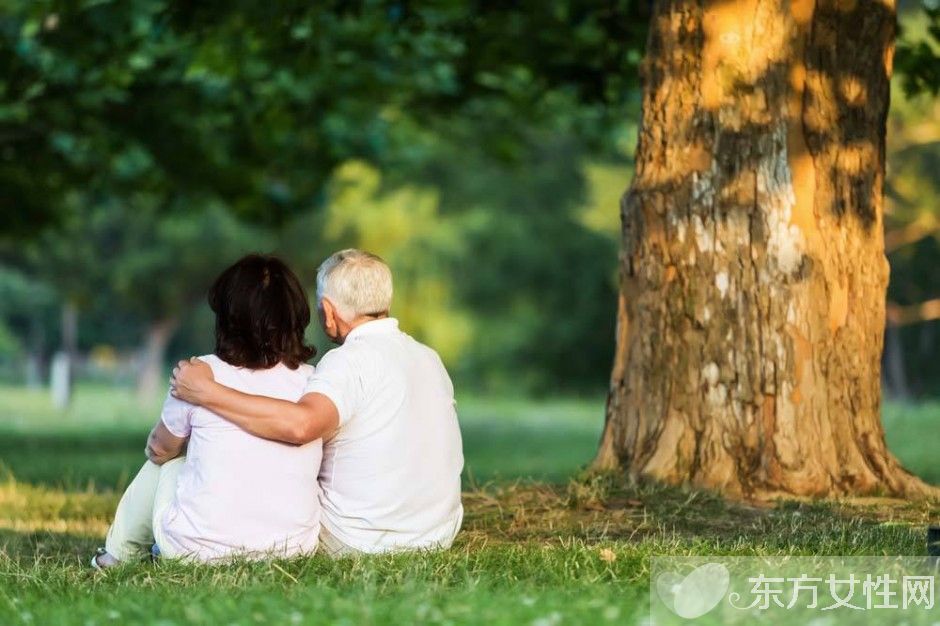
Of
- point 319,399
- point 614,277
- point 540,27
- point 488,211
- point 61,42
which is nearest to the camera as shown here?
point 319,399

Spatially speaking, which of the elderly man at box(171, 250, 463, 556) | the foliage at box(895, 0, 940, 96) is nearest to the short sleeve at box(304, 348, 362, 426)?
the elderly man at box(171, 250, 463, 556)

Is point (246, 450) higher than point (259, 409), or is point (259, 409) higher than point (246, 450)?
point (259, 409)

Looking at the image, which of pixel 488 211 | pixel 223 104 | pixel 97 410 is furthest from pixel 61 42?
pixel 488 211

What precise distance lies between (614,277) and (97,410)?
21021 millimetres

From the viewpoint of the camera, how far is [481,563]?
6.06 metres

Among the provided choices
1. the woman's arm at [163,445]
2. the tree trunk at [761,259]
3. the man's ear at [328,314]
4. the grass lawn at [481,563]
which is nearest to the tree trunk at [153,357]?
the grass lawn at [481,563]

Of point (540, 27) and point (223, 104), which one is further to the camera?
point (223, 104)

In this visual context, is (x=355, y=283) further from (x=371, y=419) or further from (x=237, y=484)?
(x=237, y=484)

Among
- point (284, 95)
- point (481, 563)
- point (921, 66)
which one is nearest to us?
point (481, 563)

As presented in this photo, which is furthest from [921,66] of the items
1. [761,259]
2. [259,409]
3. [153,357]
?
[153,357]

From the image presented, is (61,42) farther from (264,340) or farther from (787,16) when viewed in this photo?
(264,340)

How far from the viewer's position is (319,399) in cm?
623

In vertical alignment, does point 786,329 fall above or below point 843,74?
below

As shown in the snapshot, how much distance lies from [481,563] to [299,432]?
0.85m
